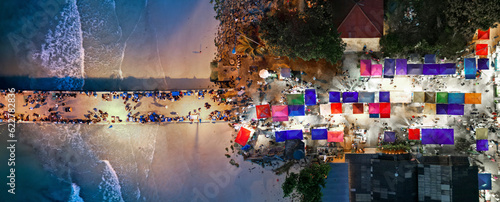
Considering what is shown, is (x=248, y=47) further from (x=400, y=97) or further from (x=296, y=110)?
(x=400, y=97)

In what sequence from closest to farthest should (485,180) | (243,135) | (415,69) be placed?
(485,180), (415,69), (243,135)

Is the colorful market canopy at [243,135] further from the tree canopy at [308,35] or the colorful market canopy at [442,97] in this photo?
the colorful market canopy at [442,97]

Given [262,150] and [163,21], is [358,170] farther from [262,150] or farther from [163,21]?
[163,21]

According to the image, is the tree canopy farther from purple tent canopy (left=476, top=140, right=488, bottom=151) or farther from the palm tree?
purple tent canopy (left=476, top=140, right=488, bottom=151)

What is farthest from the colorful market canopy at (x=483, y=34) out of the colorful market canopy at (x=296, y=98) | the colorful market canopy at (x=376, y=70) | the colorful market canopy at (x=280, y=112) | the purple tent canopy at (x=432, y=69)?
the colorful market canopy at (x=280, y=112)

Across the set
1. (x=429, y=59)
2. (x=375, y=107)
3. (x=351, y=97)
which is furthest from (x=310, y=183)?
(x=429, y=59)
